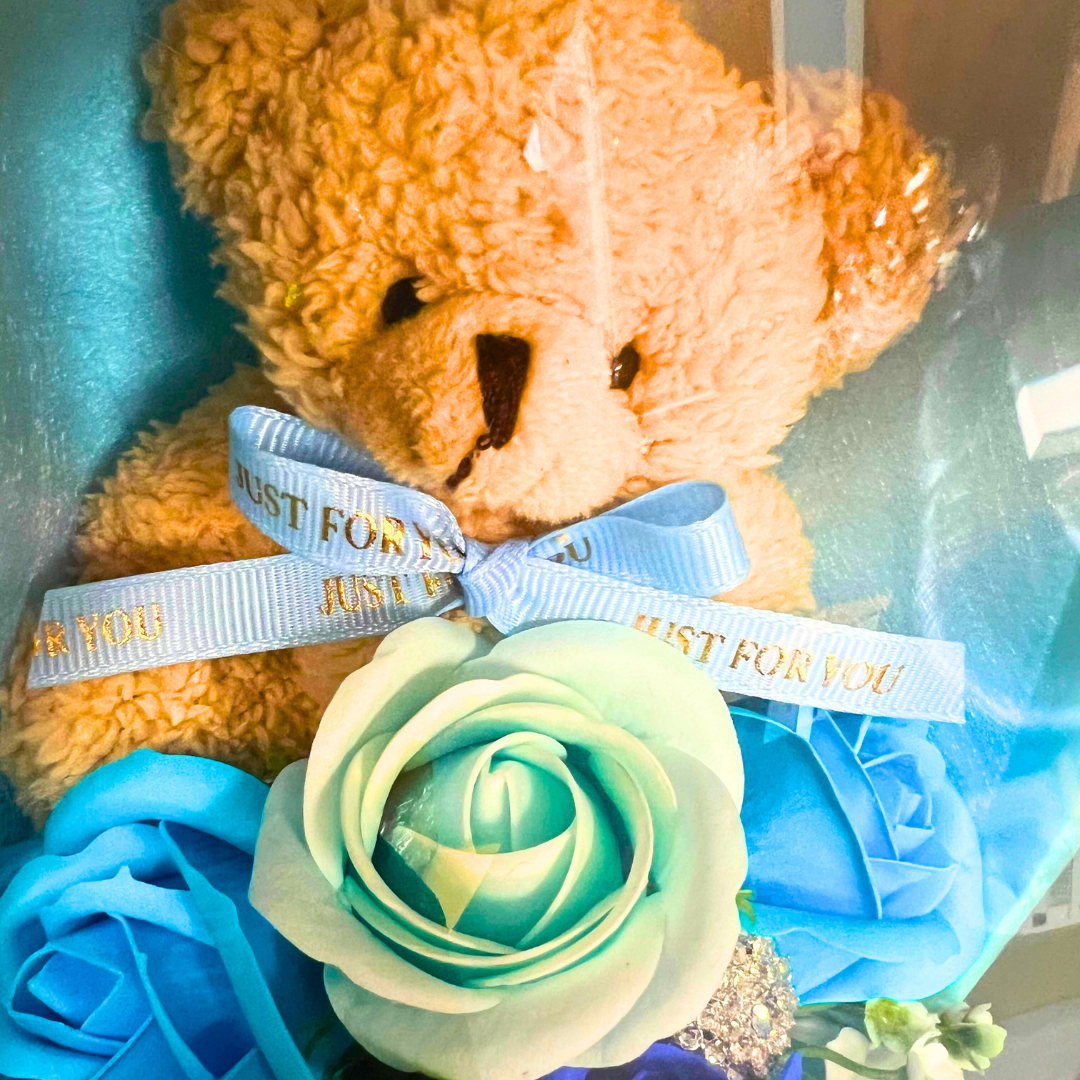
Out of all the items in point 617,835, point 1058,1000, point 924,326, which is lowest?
point 1058,1000

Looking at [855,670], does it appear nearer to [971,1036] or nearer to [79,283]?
[971,1036]

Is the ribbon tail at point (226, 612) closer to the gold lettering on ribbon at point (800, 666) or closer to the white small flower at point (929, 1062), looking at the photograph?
the gold lettering on ribbon at point (800, 666)

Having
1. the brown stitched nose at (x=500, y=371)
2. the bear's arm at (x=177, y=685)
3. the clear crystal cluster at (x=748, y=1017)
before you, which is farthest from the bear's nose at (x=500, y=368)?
the clear crystal cluster at (x=748, y=1017)

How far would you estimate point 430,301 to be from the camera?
0.35 metres

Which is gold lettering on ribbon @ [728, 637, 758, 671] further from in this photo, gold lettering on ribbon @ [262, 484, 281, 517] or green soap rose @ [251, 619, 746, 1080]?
gold lettering on ribbon @ [262, 484, 281, 517]

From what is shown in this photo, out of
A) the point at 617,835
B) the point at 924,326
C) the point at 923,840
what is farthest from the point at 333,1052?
the point at 924,326

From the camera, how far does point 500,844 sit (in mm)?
312

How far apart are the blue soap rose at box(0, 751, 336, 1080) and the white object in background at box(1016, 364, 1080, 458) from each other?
324mm

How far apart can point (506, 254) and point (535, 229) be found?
1 cm

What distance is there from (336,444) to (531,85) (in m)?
0.14

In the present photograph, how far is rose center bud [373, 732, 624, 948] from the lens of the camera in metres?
0.31

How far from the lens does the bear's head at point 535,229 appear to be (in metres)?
0.33

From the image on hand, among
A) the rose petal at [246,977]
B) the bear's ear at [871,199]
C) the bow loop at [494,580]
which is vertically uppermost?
the bear's ear at [871,199]

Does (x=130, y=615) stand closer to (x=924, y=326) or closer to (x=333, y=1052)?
(x=333, y=1052)
